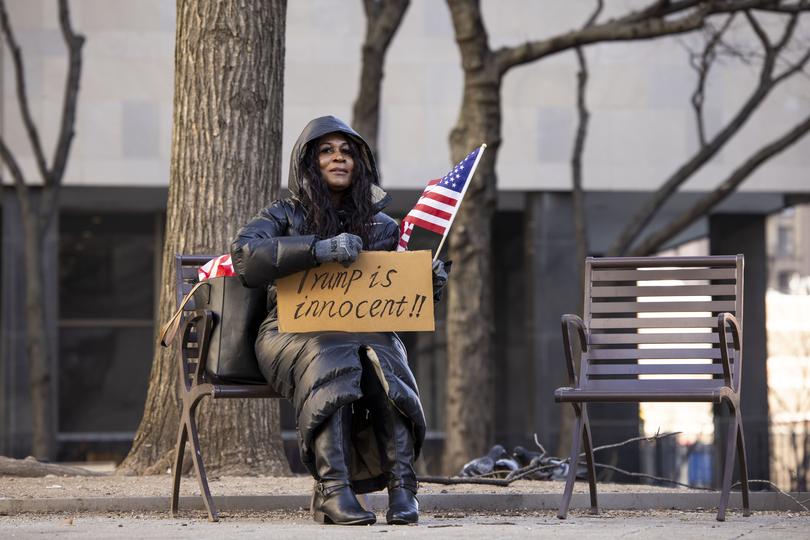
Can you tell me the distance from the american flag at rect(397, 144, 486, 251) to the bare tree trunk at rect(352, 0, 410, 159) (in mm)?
8093

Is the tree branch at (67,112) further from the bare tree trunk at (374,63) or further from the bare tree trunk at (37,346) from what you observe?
the bare tree trunk at (374,63)

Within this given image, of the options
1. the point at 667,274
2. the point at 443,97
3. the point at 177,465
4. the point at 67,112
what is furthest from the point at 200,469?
the point at 443,97

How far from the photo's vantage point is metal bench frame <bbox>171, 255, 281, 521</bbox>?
232 inches

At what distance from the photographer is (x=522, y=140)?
20562 mm

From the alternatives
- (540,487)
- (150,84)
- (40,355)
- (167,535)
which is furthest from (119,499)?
(150,84)

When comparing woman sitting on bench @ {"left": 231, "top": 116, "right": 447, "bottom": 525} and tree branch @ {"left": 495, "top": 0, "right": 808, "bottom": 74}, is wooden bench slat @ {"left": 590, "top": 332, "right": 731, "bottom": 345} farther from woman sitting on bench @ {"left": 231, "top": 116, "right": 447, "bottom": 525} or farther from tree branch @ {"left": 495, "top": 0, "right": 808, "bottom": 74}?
tree branch @ {"left": 495, "top": 0, "right": 808, "bottom": 74}

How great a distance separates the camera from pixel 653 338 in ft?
21.8

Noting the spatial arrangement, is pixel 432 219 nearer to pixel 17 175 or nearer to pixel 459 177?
pixel 459 177

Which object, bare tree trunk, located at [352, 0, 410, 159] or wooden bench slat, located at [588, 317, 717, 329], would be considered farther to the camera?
bare tree trunk, located at [352, 0, 410, 159]

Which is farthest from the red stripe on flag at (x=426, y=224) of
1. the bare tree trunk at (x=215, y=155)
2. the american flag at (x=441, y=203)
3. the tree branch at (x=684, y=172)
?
the tree branch at (x=684, y=172)

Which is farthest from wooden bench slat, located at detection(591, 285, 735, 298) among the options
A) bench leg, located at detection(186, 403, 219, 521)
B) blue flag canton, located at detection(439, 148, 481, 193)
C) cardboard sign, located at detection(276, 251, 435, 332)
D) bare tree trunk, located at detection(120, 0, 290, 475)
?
bare tree trunk, located at detection(120, 0, 290, 475)

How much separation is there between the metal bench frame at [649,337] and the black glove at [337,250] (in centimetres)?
96

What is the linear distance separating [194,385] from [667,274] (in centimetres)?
215

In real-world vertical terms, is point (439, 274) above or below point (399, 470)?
above
